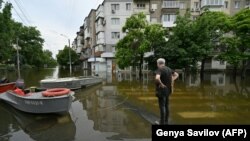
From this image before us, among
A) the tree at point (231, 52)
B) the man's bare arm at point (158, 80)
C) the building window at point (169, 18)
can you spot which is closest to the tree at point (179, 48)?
the tree at point (231, 52)

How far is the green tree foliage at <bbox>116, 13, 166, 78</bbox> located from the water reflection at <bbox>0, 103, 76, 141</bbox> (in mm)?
17584

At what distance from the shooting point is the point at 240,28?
2834cm

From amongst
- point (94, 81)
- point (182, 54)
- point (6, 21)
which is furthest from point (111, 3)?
point (94, 81)

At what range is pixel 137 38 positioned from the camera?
27094 millimetres

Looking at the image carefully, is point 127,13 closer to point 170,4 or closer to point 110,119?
point 170,4

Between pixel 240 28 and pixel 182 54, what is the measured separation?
8382 millimetres

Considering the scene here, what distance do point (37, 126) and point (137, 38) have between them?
66.1 feet

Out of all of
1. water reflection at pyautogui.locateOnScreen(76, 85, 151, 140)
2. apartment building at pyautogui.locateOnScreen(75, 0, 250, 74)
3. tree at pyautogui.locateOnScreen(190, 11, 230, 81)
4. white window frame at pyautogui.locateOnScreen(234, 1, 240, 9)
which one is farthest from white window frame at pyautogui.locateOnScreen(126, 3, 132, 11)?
water reflection at pyautogui.locateOnScreen(76, 85, 151, 140)

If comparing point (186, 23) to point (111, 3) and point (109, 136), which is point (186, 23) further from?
point (109, 136)

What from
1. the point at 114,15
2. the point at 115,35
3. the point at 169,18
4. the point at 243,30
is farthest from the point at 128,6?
the point at 243,30

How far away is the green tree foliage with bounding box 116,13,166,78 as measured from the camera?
86.6ft

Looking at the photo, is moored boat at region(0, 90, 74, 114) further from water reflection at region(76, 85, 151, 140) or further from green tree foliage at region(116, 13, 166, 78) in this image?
green tree foliage at region(116, 13, 166, 78)

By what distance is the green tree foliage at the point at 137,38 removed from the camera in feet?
86.6

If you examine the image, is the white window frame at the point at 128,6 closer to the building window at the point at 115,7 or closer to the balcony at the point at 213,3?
the building window at the point at 115,7
